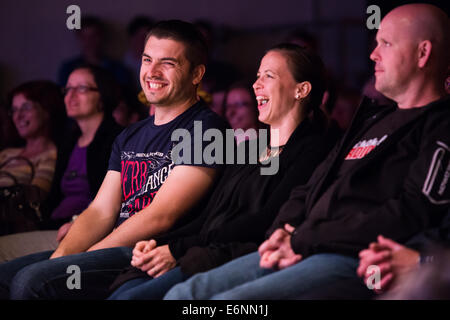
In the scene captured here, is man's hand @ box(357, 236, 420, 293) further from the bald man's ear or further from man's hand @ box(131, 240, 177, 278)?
man's hand @ box(131, 240, 177, 278)

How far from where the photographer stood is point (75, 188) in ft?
10.5

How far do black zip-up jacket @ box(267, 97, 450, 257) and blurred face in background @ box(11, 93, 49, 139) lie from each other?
7.04 feet

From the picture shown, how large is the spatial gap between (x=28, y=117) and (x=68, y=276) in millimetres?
1744

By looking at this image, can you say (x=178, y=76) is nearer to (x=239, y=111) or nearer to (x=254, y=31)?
(x=239, y=111)

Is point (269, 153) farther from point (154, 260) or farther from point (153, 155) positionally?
point (154, 260)

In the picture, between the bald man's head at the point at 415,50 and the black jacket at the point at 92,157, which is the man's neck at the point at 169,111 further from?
the bald man's head at the point at 415,50

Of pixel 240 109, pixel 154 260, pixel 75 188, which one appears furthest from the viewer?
pixel 240 109

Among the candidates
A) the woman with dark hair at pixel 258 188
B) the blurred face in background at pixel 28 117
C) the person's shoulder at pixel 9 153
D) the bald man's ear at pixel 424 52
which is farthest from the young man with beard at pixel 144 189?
the person's shoulder at pixel 9 153

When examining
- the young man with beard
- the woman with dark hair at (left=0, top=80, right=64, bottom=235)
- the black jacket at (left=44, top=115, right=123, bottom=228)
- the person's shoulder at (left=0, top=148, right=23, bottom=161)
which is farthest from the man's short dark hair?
the person's shoulder at (left=0, top=148, right=23, bottom=161)

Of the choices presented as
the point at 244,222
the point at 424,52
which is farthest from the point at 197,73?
the point at 424,52

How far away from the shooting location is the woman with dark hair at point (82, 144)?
121 inches

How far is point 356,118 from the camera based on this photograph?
2039mm

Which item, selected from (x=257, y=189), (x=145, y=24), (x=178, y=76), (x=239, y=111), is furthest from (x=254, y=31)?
(x=257, y=189)
